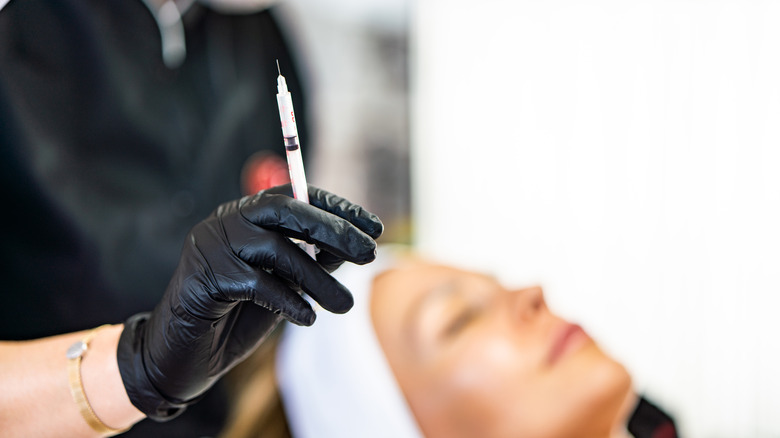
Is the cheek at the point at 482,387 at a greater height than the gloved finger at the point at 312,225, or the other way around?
the gloved finger at the point at 312,225

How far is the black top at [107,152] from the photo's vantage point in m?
1.06

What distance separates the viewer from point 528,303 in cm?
92

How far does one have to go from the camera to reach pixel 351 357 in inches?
38.0

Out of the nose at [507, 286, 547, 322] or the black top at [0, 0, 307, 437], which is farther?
the black top at [0, 0, 307, 437]

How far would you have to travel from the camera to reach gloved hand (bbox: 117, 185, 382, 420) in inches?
24.0

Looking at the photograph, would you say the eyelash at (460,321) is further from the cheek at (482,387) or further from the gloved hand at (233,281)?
the gloved hand at (233,281)

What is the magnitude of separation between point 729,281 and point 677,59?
551mm

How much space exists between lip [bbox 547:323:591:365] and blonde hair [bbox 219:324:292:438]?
0.61 meters

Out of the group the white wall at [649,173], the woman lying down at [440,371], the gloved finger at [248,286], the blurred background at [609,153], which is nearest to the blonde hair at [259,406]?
the woman lying down at [440,371]

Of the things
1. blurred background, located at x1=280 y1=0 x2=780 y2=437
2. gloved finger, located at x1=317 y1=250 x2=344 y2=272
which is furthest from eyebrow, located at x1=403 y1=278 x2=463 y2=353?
blurred background, located at x1=280 y1=0 x2=780 y2=437

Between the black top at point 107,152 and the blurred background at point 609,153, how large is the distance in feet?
1.12

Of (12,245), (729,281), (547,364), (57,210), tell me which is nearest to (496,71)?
(729,281)

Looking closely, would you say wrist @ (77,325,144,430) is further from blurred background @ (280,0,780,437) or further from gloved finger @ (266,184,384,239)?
blurred background @ (280,0,780,437)

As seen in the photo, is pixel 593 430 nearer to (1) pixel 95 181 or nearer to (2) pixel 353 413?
(2) pixel 353 413
